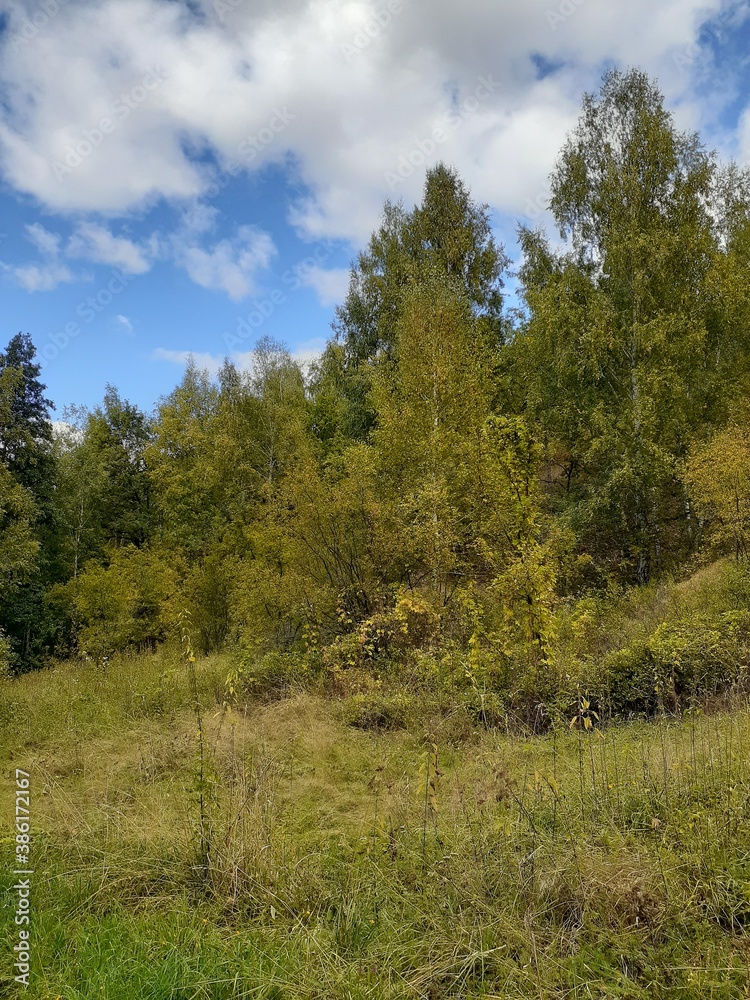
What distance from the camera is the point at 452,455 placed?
9633 mm

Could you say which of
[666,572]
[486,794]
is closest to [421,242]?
[666,572]

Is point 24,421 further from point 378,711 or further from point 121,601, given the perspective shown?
point 378,711

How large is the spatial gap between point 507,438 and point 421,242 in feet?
45.6

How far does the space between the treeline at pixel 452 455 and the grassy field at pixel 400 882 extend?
9.50ft

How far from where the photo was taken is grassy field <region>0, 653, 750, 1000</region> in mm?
2277

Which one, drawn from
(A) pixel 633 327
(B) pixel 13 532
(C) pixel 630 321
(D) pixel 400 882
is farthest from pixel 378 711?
(B) pixel 13 532

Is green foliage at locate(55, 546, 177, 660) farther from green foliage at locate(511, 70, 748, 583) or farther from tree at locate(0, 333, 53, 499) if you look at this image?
green foliage at locate(511, 70, 748, 583)

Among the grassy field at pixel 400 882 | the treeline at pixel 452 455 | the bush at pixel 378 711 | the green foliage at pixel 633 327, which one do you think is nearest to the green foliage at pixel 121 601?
the treeline at pixel 452 455

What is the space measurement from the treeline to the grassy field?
290cm

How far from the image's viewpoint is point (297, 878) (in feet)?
9.97

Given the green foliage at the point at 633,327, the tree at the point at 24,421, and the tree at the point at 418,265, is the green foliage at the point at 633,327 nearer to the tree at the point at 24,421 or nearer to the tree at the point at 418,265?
the tree at the point at 418,265

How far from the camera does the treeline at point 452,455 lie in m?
8.58

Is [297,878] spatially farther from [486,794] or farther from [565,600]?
[565,600]

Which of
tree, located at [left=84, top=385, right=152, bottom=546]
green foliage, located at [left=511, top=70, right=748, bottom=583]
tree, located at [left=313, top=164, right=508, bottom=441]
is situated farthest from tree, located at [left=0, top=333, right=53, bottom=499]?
green foliage, located at [left=511, top=70, right=748, bottom=583]
